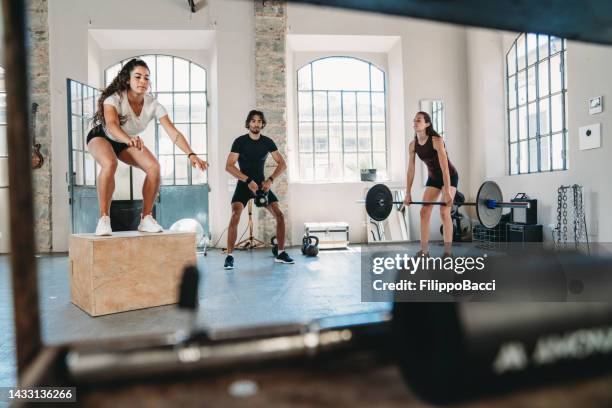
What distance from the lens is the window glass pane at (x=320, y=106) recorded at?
29.9 ft

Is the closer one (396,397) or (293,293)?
(396,397)

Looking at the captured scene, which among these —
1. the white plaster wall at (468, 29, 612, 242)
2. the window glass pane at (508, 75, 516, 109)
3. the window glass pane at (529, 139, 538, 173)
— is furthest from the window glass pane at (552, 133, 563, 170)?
the window glass pane at (508, 75, 516, 109)

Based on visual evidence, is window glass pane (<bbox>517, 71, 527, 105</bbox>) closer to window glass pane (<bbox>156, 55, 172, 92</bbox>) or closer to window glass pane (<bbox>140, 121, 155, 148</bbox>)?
window glass pane (<bbox>156, 55, 172, 92</bbox>)

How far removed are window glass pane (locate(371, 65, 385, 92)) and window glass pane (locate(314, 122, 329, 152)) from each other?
146cm

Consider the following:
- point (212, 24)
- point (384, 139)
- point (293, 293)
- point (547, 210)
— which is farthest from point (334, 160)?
point (293, 293)

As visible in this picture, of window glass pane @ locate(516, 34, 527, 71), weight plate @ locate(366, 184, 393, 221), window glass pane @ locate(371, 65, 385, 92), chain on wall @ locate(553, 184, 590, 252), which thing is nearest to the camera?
weight plate @ locate(366, 184, 393, 221)

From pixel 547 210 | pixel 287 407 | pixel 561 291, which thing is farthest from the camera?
pixel 547 210

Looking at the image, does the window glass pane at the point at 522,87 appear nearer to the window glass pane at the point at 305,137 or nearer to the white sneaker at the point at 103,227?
the window glass pane at the point at 305,137

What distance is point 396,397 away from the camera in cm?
51

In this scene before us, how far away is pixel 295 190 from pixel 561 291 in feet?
25.6

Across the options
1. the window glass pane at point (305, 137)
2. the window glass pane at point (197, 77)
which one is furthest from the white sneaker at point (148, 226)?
the window glass pane at point (197, 77)

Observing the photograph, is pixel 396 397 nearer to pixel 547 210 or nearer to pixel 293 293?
pixel 293 293

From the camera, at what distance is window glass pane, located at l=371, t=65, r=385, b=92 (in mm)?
9359

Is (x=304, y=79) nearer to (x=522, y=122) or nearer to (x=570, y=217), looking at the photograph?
(x=522, y=122)
